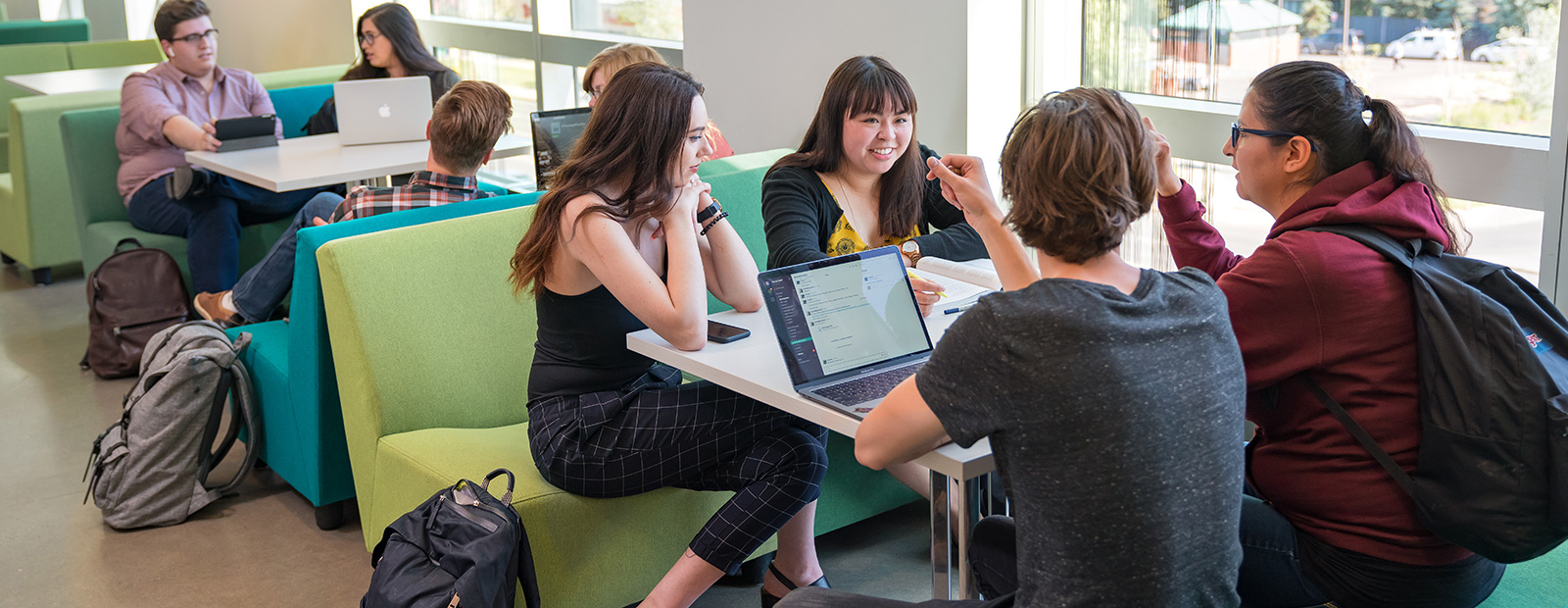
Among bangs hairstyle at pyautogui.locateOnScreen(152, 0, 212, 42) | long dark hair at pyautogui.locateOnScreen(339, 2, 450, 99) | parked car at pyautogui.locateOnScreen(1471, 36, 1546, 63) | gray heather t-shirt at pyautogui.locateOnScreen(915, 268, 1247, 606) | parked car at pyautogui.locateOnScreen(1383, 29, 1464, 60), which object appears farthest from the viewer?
long dark hair at pyautogui.locateOnScreen(339, 2, 450, 99)

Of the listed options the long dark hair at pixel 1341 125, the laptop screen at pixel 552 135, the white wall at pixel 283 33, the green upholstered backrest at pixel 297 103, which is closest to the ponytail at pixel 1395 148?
the long dark hair at pixel 1341 125

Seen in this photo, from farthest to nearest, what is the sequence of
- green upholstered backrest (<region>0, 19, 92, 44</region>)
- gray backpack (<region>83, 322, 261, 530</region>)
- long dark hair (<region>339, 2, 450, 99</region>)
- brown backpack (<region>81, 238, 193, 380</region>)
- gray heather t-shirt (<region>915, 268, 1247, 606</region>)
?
green upholstered backrest (<region>0, 19, 92, 44</region>) → long dark hair (<region>339, 2, 450, 99</region>) → brown backpack (<region>81, 238, 193, 380</region>) → gray backpack (<region>83, 322, 261, 530</region>) → gray heather t-shirt (<region>915, 268, 1247, 606</region>)

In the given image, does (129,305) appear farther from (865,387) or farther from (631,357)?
(865,387)

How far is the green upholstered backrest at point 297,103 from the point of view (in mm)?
5352

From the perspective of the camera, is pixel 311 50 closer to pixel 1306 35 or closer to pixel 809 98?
pixel 809 98

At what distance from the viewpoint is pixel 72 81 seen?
5793 millimetres

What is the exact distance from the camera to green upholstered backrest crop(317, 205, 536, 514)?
8.15 feet

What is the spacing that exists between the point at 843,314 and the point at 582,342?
531 millimetres

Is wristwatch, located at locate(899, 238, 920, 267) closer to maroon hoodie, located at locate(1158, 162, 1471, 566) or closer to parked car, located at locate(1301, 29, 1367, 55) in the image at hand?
maroon hoodie, located at locate(1158, 162, 1471, 566)

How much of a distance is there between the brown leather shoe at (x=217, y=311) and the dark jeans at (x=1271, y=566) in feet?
9.18

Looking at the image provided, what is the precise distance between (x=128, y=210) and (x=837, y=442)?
325 centimetres

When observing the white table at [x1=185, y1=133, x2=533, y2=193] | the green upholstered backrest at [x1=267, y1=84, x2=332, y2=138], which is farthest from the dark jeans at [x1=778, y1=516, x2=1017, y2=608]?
the green upholstered backrest at [x1=267, y1=84, x2=332, y2=138]

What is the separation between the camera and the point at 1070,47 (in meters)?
3.70

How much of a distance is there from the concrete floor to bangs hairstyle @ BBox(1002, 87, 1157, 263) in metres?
1.32
